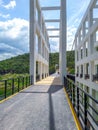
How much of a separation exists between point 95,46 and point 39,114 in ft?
38.3

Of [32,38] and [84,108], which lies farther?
[32,38]

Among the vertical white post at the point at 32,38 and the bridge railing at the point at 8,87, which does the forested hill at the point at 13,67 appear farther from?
the bridge railing at the point at 8,87

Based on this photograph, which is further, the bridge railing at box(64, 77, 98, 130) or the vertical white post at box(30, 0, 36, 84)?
the vertical white post at box(30, 0, 36, 84)

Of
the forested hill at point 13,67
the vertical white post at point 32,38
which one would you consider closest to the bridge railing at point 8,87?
the vertical white post at point 32,38

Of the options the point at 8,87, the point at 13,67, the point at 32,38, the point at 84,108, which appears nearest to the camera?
the point at 84,108

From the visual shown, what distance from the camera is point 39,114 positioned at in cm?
438

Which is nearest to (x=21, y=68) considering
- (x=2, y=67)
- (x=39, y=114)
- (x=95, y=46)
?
(x=2, y=67)

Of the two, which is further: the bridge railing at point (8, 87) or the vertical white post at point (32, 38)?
the vertical white post at point (32, 38)

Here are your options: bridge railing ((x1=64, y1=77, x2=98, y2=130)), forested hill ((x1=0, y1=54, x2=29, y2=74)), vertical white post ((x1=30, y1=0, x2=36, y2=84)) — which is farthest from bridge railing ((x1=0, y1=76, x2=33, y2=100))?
forested hill ((x1=0, y1=54, x2=29, y2=74))

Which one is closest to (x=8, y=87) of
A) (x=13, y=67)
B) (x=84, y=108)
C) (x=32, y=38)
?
(x=84, y=108)

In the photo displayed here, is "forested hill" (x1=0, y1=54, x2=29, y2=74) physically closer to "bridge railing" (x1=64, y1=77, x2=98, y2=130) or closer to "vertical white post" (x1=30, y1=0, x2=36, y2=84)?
"vertical white post" (x1=30, y1=0, x2=36, y2=84)

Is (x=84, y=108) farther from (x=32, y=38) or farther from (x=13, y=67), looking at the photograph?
(x=13, y=67)

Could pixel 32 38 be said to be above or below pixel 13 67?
above

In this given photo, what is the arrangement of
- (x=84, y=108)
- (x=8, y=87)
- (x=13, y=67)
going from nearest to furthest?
(x=84, y=108)
(x=8, y=87)
(x=13, y=67)
